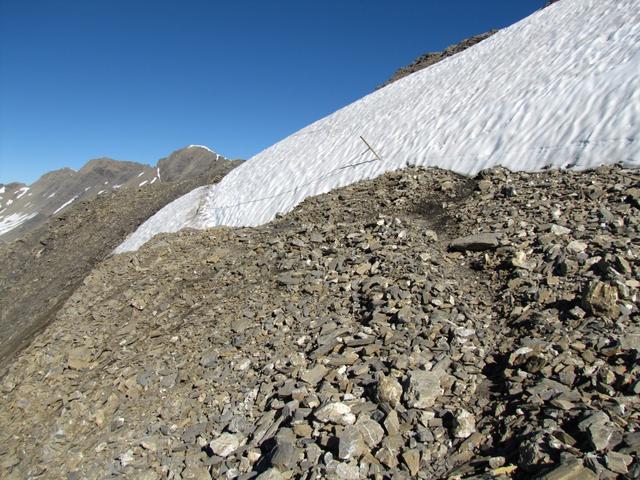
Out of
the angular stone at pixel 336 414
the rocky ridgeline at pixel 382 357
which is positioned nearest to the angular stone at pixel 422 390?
the rocky ridgeline at pixel 382 357

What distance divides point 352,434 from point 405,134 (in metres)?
11.8

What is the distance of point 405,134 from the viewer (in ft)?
45.7

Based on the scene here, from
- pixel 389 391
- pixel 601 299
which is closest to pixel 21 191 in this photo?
pixel 389 391

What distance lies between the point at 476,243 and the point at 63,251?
21.4m

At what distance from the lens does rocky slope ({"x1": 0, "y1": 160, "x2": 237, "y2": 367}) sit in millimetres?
14922

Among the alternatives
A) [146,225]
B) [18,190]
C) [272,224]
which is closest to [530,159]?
[272,224]

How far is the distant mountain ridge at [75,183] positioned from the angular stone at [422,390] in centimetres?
9850

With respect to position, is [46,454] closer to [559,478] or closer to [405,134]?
[559,478]

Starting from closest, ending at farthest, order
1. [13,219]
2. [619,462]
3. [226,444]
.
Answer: [619,462] → [226,444] → [13,219]

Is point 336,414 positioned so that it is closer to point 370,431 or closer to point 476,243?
point 370,431

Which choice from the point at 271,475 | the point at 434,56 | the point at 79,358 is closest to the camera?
the point at 271,475

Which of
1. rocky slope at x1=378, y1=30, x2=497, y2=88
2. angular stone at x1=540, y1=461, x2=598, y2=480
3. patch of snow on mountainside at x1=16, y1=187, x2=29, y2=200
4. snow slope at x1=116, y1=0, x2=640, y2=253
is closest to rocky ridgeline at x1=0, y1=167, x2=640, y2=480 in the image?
angular stone at x1=540, y1=461, x2=598, y2=480

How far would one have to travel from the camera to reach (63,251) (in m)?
20.9

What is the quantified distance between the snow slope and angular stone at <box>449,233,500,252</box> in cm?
302
